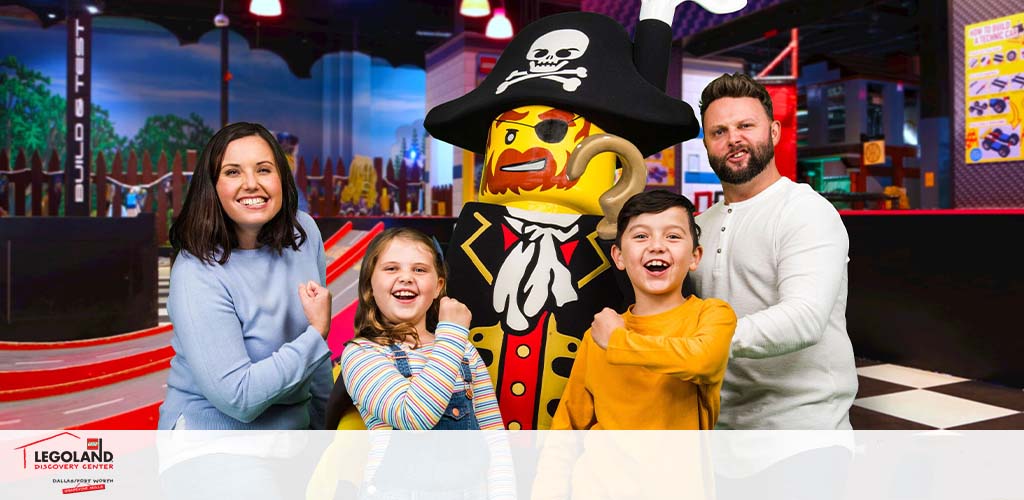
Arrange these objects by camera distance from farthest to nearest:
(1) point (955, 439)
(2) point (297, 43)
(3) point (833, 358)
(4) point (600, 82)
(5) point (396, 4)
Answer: (2) point (297, 43), (5) point (396, 4), (1) point (955, 439), (4) point (600, 82), (3) point (833, 358)

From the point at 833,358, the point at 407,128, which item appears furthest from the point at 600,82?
the point at 407,128

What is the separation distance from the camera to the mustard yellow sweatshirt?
1.19 metres

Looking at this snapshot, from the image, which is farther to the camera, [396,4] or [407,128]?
[407,128]

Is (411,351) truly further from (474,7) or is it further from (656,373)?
(474,7)

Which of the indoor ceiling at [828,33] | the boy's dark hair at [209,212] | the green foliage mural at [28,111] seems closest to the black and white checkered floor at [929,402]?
the boy's dark hair at [209,212]

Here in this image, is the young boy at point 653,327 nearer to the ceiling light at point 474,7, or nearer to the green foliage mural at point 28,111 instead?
the ceiling light at point 474,7

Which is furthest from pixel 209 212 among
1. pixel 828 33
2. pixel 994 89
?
pixel 828 33

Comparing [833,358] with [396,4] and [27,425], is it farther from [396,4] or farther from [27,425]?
[396,4]

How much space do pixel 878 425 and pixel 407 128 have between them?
41.7 feet

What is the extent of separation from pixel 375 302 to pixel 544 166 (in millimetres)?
575

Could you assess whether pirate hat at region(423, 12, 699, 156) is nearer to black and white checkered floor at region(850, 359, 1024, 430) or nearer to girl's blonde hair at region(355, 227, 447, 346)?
girl's blonde hair at region(355, 227, 447, 346)

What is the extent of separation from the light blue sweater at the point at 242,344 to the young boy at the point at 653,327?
52 cm

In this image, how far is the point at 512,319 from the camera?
1675 mm

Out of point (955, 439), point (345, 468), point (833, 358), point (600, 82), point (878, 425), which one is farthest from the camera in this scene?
point (878, 425)
